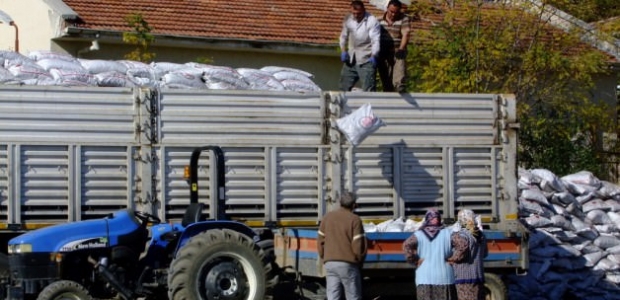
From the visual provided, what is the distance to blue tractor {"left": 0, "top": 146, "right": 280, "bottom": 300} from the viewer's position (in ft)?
39.8

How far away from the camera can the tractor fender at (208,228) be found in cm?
1266

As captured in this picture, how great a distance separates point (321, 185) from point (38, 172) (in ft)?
10.9

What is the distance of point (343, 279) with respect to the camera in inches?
476

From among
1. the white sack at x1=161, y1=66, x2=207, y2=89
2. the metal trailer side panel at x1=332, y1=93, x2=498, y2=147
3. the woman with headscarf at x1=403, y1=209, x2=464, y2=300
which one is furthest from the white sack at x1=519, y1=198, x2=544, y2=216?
the woman with headscarf at x1=403, y1=209, x2=464, y2=300

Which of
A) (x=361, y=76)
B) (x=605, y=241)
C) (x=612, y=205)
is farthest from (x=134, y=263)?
(x=612, y=205)

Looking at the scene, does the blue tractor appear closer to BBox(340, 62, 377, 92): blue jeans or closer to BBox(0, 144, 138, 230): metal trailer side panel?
BBox(0, 144, 138, 230): metal trailer side panel

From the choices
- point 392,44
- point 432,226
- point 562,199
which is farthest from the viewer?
point 562,199

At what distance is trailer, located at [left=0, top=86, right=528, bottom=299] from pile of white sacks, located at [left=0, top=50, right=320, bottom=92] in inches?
20.7

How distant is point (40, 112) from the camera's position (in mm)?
13289

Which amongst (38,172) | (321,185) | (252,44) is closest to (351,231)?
(321,185)

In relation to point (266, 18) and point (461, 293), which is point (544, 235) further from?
point (266, 18)

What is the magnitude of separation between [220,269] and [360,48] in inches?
177

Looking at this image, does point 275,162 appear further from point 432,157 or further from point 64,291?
point 64,291

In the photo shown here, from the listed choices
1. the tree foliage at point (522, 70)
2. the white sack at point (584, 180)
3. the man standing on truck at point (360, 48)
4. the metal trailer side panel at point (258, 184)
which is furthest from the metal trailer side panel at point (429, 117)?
the tree foliage at point (522, 70)
